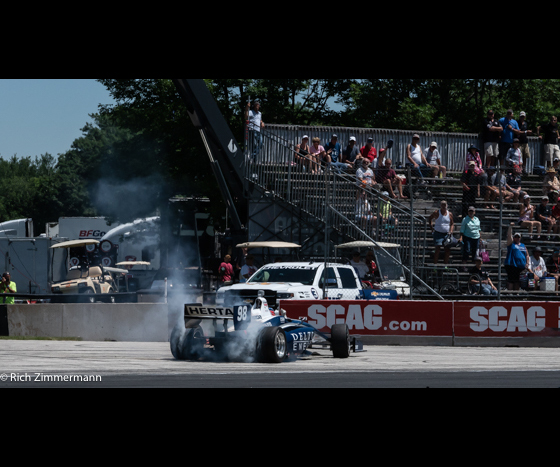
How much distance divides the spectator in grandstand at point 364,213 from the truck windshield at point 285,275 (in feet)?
8.96

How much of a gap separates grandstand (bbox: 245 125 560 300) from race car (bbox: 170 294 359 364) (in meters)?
4.99

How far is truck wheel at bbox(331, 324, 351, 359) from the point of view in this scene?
533 inches

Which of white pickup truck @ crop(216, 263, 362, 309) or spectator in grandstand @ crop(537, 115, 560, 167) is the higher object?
spectator in grandstand @ crop(537, 115, 560, 167)

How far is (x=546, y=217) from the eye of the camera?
66.7ft

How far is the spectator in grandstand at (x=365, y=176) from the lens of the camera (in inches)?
805

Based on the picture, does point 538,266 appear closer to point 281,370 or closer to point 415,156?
point 415,156

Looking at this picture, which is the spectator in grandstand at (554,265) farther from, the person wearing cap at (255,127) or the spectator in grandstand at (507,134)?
the person wearing cap at (255,127)

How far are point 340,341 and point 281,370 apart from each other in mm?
2643

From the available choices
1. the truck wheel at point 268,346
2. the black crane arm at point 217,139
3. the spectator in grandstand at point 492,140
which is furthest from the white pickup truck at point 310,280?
the spectator in grandstand at point 492,140

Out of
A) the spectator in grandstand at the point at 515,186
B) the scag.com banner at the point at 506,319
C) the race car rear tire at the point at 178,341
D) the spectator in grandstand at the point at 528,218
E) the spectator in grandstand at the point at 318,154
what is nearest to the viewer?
the race car rear tire at the point at 178,341

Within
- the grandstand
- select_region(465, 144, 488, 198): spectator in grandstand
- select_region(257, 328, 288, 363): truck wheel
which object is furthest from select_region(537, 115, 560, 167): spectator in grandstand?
select_region(257, 328, 288, 363): truck wheel

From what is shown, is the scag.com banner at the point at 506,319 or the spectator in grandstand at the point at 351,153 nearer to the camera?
the scag.com banner at the point at 506,319

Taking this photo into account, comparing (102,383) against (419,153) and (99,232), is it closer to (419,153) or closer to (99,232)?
(419,153)

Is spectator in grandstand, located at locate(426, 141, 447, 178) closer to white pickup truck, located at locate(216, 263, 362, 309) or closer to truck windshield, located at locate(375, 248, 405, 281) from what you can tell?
truck windshield, located at locate(375, 248, 405, 281)
